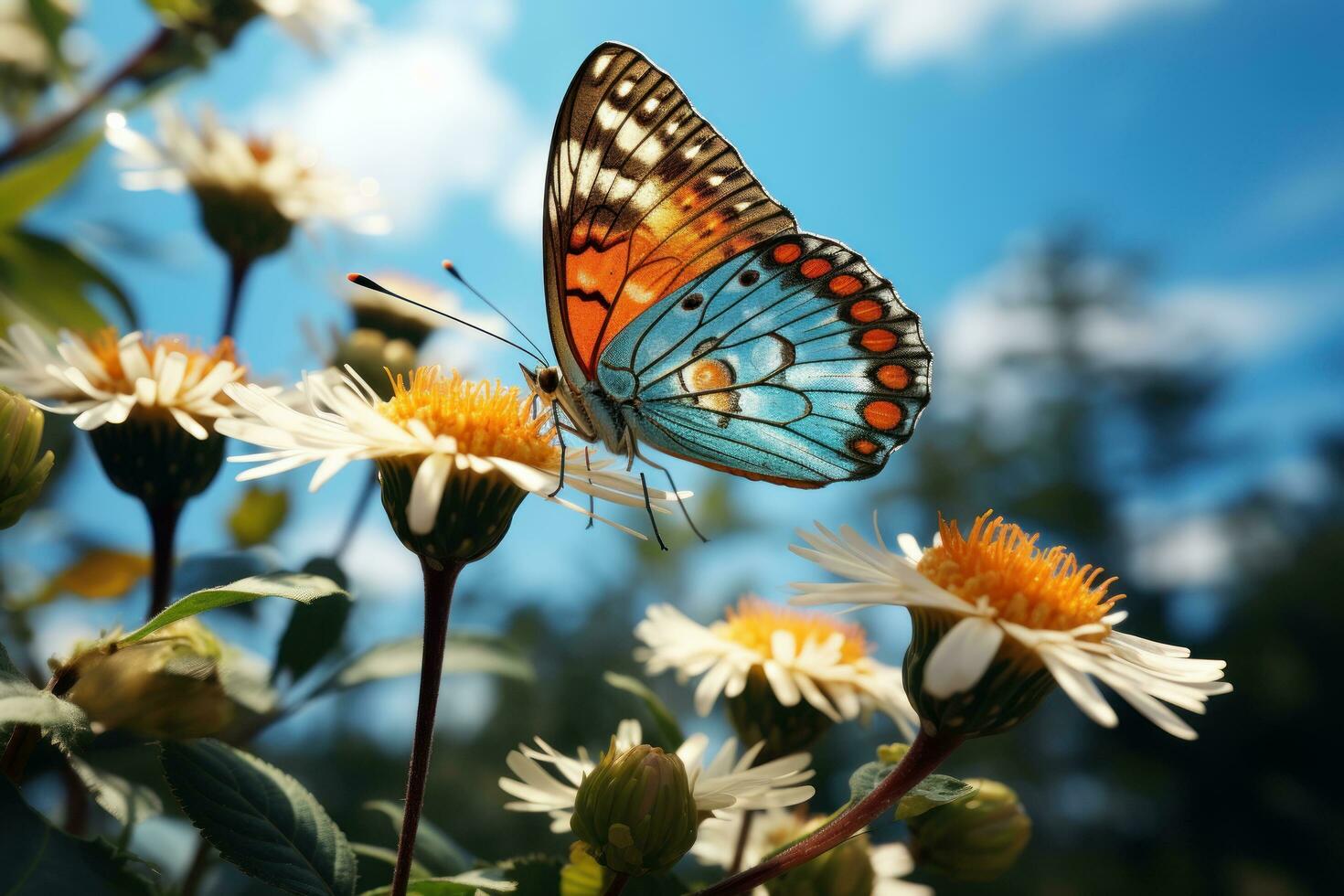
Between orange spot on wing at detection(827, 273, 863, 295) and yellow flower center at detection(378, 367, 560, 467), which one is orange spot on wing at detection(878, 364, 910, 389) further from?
yellow flower center at detection(378, 367, 560, 467)

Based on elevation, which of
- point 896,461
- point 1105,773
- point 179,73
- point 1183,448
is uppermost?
point 1183,448

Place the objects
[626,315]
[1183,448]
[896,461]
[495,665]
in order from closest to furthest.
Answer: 1. [495,665]
2. [626,315]
3. [896,461]
4. [1183,448]

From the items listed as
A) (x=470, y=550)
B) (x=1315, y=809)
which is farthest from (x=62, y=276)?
(x=1315, y=809)

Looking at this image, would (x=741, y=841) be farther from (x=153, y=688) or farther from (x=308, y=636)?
(x=153, y=688)

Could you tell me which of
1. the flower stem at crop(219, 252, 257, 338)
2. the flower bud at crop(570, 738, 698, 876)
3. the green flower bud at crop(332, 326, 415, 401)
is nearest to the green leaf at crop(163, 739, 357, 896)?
the flower bud at crop(570, 738, 698, 876)

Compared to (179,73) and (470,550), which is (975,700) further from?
(179,73)

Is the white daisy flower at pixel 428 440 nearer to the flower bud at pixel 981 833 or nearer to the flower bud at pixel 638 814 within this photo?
the flower bud at pixel 638 814
